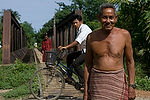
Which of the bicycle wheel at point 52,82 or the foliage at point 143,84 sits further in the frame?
the foliage at point 143,84

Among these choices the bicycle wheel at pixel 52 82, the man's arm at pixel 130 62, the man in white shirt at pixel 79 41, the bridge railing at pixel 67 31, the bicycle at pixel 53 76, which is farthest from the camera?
the bridge railing at pixel 67 31

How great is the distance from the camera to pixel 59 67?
6773 mm

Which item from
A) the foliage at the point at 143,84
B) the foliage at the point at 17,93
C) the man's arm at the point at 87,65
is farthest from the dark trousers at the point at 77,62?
the man's arm at the point at 87,65

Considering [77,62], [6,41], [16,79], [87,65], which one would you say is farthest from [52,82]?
[6,41]

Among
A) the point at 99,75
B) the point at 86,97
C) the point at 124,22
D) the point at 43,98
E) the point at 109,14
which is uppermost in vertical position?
the point at 124,22

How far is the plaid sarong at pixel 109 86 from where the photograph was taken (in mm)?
2773

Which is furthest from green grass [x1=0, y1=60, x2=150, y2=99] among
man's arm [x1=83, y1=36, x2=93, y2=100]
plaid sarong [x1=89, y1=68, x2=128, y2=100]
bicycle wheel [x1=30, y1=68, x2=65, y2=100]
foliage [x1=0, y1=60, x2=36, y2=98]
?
plaid sarong [x1=89, y1=68, x2=128, y2=100]

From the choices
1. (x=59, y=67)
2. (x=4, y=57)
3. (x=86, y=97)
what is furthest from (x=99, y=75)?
(x=4, y=57)

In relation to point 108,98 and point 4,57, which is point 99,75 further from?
point 4,57

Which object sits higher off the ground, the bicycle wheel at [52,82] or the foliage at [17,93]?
the bicycle wheel at [52,82]

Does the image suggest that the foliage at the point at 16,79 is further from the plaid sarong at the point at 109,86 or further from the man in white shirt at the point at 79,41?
the plaid sarong at the point at 109,86

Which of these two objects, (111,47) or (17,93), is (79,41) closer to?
(17,93)

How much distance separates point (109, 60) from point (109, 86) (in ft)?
0.87

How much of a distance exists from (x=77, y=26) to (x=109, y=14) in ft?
10.9
